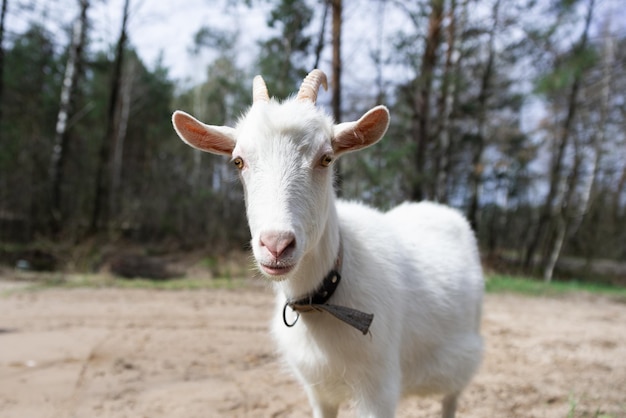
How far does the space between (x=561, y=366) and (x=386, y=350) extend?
366cm

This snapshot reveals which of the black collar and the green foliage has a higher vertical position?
the green foliage

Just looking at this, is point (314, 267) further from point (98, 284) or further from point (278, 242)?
point (98, 284)

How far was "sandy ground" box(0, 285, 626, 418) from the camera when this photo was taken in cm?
353

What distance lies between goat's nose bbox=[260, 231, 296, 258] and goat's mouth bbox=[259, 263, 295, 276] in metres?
0.05

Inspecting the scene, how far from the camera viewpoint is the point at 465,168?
25.5 metres

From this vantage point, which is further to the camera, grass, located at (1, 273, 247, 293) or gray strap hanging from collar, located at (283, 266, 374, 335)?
grass, located at (1, 273, 247, 293)

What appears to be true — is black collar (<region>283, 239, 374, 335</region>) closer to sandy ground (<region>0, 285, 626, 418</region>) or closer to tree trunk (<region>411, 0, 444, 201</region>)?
sandy ground (<region>0, 285, 626, 418</region>)

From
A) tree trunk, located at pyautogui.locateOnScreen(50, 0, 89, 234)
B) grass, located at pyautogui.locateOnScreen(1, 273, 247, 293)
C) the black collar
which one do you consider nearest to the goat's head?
the black collar

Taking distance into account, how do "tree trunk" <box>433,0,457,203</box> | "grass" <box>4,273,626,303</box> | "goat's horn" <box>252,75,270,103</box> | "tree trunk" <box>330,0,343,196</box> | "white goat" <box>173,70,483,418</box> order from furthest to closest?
"tree trunk" <box>433,0,457,203</box> < "tree trunk" <box>330,0,343,196</box> < "grass" <box>4,273,626,303</box> < "goat's horn" <box>252,75,270,103</box> < "white goat" <box>173,70,483,418</box>

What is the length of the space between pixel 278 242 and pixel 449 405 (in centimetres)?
238

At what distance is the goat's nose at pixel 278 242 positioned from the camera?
170 cm

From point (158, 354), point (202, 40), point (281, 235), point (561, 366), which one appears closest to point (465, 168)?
point (202, 40)

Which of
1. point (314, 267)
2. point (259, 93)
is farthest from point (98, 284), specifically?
point (314, 267)

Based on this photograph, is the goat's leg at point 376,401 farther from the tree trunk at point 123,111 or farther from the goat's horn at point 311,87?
the tree trunk at point 123,111
